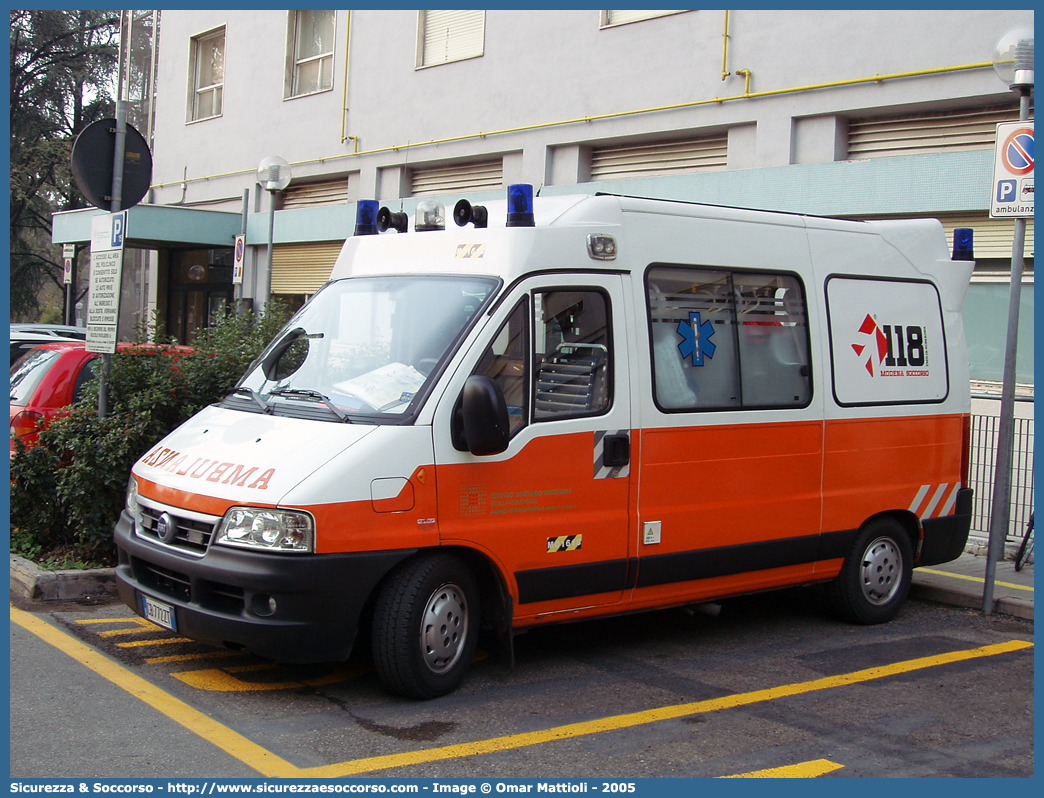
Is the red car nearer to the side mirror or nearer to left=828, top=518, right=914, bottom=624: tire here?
the side mirror

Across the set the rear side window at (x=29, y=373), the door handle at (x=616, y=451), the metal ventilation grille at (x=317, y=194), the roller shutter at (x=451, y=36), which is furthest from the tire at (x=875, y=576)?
Result: the metal ventilation grille at (x=317, y=194)

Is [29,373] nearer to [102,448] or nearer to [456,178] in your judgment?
[102,448]

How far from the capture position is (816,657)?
648 cm

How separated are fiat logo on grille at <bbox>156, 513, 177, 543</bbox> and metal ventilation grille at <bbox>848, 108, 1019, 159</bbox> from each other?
846 cm

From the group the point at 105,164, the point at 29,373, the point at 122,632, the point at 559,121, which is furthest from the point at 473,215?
the point at 559,121

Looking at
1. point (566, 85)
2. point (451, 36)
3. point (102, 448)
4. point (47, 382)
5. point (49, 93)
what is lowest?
point (102, 448)

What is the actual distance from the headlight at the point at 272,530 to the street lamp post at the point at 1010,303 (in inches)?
200

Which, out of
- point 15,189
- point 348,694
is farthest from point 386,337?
point 15,189

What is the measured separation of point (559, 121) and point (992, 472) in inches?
301

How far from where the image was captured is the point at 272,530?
4984mm

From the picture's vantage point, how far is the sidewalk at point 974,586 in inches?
306

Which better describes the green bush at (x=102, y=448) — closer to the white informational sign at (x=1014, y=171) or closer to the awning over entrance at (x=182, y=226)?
the white informational sign at (x=1014, y=171)

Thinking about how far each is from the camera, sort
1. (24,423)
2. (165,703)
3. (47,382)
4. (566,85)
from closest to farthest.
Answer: (165,703)
(24,423)
(47,382)
(566,85)

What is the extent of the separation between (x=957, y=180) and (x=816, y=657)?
19.2 feet
